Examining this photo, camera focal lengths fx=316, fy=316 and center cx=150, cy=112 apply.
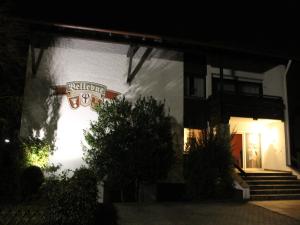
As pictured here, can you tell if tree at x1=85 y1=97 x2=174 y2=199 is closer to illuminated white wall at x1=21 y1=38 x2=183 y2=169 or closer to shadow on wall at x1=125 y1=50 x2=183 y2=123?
illuminated white wall at x1=21 y1=38 x2=183 y2=169

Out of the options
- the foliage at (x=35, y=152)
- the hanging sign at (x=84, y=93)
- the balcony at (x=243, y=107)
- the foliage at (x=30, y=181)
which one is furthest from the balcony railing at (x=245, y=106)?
the foliage at (x=30, y=181)

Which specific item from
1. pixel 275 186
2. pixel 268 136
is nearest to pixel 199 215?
pixel 275 186

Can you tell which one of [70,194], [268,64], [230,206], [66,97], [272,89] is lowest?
[230,206]

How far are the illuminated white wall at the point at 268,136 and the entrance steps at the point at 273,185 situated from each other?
1.44 metres

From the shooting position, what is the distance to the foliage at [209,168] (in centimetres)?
1373

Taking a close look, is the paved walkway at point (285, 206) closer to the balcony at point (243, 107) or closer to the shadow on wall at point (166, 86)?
the shadow on wall at point (166, 86)

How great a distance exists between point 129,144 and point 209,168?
3700 millimetres

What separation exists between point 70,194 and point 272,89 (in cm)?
1441

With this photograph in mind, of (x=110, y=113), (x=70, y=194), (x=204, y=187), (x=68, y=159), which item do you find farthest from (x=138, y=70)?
(x=70, y=194)

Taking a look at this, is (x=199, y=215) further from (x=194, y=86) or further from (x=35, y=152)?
(x=194, y=86)

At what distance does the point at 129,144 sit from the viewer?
506 inches

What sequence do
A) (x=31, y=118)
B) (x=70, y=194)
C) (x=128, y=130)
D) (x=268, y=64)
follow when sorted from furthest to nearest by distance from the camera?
(x=268, y=64)
(x=31, y=118)
(x=128, y=130)
(x=70, y=194)

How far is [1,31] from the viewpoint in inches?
333

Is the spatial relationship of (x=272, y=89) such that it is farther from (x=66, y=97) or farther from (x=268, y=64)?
(x=66, y=97)
